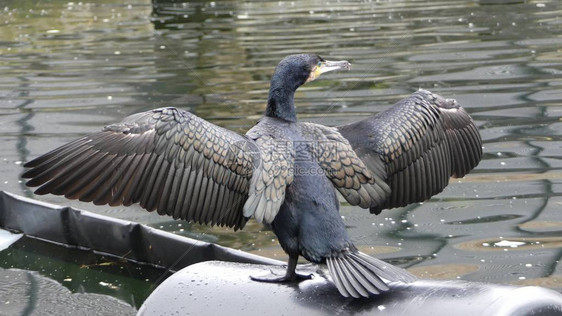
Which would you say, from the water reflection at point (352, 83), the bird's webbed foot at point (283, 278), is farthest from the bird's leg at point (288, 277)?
the water reflection at point (352, 83)

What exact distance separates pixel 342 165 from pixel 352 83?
17.3ft

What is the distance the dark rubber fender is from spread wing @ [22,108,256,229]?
0.74ft

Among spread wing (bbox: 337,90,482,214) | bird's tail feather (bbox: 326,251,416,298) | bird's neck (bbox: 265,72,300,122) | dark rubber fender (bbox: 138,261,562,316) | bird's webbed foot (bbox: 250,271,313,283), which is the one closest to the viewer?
dark rubber fender (bbox: 138,261,562,316)

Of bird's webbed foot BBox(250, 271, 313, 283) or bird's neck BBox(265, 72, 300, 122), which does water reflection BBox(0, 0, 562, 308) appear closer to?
bird's neck BBox(265, 72, 300, 122)

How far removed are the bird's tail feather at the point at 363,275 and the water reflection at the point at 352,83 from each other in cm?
145

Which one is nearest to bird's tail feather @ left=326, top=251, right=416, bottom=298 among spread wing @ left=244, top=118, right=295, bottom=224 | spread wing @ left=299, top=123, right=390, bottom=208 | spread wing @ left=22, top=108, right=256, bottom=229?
spread wing @ left=244, top=118, right=295, bottom=224

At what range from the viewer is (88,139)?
309cm

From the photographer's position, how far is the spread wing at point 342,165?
296 cm

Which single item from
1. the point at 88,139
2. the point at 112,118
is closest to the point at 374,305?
the point at 88,139

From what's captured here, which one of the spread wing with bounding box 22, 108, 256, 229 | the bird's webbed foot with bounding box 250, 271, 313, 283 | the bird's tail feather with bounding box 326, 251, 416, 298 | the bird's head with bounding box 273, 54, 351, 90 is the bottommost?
the bird's webbed foot with bounding box 250, 271, 313, 283

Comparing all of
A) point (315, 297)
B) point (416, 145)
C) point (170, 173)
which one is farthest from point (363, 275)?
point (416, 145)

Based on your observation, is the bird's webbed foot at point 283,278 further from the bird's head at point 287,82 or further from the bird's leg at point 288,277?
the bird's head at point 287,82

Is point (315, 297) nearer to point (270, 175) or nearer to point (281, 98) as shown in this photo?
point (270, 175)

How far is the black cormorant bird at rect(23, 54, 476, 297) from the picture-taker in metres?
2.81
